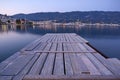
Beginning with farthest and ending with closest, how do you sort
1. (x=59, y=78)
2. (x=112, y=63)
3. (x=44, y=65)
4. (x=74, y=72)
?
(x=112, y=63) < (x=44, y=65) < (x=74, y=72) < (x=59, y=78)

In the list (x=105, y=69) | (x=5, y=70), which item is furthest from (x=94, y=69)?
(x=5, y=70)

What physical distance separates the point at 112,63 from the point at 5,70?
3269 millimetres

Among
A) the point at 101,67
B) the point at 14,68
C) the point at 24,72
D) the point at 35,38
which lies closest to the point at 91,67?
the point at 101,67

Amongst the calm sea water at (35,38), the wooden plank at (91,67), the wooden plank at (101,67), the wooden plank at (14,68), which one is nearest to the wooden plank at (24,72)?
the wooden plank at (14,68)

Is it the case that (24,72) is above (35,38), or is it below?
above

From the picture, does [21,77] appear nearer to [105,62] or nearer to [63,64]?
[63,64]

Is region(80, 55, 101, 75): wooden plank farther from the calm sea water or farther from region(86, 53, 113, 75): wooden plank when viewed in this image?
the calm sea water

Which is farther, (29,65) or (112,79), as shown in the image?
(29,65)

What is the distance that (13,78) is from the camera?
4832mm

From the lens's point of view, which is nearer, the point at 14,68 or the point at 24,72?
the point at 24,72

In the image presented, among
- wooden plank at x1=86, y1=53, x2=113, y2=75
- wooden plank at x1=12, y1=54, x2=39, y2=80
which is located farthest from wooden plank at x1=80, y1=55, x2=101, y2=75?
wooden plank at x1=12, y1=54, x2=39, y2=80

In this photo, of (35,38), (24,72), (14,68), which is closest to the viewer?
(24,72)

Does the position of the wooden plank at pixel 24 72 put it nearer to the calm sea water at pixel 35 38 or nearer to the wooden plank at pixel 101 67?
the wooden plank at pixel 101 67

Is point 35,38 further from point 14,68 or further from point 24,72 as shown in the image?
point 24,72
